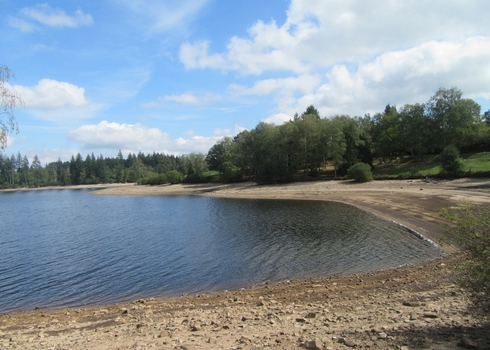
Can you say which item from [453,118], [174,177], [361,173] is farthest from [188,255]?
[174,177]

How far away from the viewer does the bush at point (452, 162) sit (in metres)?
46.3

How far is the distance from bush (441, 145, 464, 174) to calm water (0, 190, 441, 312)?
2065cm

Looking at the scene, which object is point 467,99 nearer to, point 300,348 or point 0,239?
point 300,348

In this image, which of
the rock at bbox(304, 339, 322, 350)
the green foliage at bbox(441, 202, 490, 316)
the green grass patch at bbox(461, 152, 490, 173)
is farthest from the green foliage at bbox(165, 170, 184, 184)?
the green foliage at bbox(441, 202, 490, 316)

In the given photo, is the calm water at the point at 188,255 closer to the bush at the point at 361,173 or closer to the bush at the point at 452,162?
the bush at the point at 452,162

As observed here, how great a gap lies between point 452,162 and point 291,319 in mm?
47450

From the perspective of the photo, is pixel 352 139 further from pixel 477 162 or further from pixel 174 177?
pixel 174 177

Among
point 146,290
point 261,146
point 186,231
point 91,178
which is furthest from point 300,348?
point 91,178

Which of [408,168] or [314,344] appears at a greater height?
[408,168]

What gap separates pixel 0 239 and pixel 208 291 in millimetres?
30924

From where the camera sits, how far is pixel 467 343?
634 centimetres

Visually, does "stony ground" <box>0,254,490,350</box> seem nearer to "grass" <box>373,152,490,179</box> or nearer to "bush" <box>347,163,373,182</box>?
"grass" <box>373,152,490,179</box>

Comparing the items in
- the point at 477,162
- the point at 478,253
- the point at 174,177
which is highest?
the point at 174,177

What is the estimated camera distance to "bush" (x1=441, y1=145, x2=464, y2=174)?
4628 centimetres
